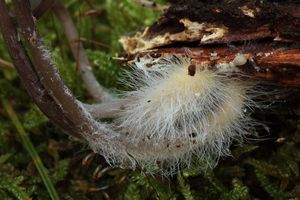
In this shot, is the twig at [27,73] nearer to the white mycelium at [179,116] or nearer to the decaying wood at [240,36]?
the white mycelium at [179,116]

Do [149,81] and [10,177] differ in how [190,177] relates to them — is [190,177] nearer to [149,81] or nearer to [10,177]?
[149,81]

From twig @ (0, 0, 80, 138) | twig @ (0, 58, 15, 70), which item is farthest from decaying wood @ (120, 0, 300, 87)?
twig @ (0, 58, 15, 70)

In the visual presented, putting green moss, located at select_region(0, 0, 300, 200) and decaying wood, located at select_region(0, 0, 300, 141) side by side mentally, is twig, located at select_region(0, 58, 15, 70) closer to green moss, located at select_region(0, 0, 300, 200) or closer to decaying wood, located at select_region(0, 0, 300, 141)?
green moss, located at select_region(0, 0, 300, 200)

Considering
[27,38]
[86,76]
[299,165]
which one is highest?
[27,38]

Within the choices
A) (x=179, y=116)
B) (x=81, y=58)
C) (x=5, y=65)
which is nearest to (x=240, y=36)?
(x=179, y=116)

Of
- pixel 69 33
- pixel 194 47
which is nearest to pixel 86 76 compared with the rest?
pixel 69 33
